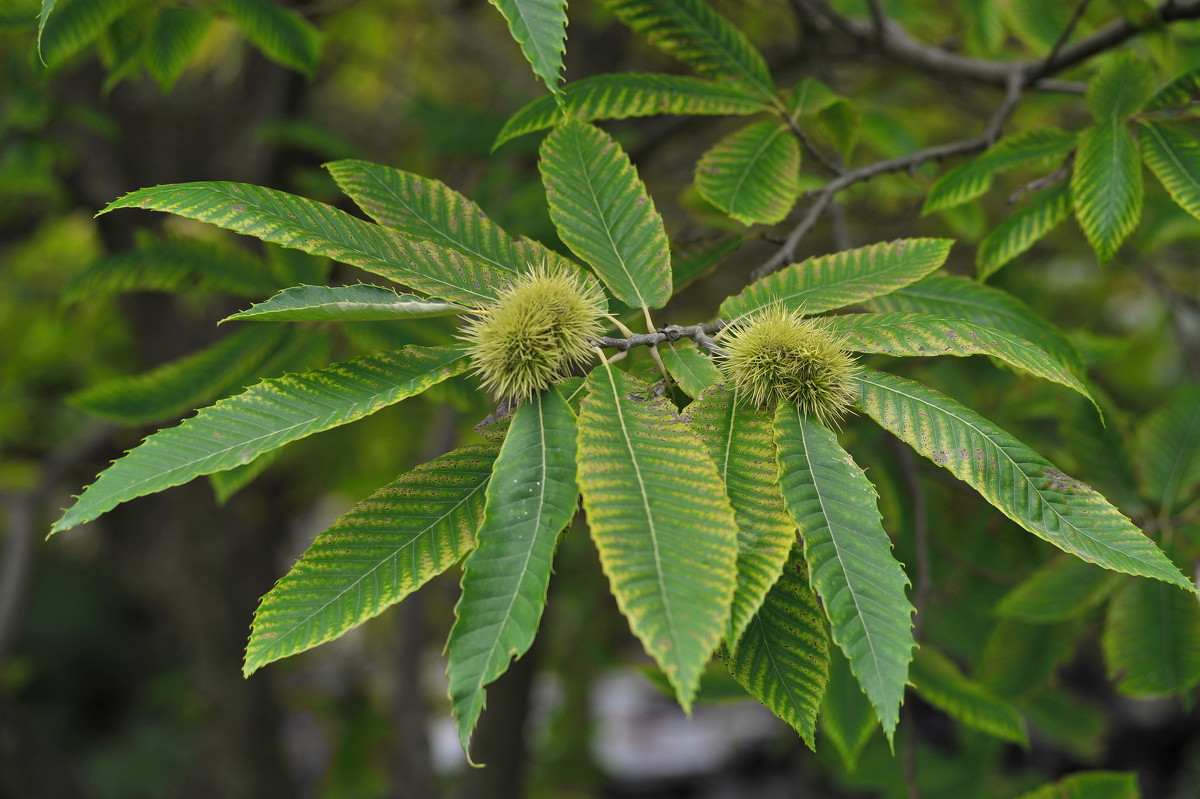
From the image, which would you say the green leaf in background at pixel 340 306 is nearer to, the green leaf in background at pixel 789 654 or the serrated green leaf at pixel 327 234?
the serrated green leaf at pixel 327 234

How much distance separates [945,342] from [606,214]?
445mm

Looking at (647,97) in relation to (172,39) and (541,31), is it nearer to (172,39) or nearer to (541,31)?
(541,31)

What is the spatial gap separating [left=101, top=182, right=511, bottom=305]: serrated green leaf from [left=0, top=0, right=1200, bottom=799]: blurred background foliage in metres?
0.53

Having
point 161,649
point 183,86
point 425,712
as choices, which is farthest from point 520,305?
point 161,649

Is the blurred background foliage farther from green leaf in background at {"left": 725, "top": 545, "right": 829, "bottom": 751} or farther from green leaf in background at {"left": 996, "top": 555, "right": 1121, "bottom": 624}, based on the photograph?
green leaf in background at {"left": 725, "top": 545, "right": 829, "bottom": 751}

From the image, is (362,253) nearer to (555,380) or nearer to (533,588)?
(555,380)

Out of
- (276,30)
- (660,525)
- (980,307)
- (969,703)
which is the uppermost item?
(276,30)

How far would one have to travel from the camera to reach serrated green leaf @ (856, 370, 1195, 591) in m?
0.91

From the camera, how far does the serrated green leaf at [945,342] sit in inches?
36.1

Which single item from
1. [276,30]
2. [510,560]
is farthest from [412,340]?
[510,560]

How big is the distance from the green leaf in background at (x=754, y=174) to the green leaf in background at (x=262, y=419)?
556mm

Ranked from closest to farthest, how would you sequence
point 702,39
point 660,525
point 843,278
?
point 660,525 < point 843,278 < point 702,39

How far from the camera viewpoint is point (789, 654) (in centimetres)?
93

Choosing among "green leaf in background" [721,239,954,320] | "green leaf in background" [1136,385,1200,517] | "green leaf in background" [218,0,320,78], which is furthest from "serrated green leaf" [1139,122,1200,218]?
"green leaf in background" [218,0,320,78]
